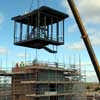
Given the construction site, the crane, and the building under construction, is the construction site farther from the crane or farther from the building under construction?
the crane

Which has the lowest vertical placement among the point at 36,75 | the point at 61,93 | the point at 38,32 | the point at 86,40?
the point at 61,93

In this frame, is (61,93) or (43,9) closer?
(43,9)

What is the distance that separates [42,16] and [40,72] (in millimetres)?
7239

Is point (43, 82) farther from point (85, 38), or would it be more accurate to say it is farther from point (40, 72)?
point (85, 38)

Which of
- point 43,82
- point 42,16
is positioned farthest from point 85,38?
point 42,16

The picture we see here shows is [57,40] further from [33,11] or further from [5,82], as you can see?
[5,82]

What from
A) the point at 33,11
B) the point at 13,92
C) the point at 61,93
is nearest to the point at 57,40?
the point at 33,11

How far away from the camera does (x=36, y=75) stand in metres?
30.4

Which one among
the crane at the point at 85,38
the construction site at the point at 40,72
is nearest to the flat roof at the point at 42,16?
the construction site at the point at 40,72

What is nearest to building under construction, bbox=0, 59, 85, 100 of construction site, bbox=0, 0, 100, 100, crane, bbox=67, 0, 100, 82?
construction site, bbox=0, 0, 100, 100

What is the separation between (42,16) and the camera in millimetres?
32125

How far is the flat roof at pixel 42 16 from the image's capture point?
30.9 metres

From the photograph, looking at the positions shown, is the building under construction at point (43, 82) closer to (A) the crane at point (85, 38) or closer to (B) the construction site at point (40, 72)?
(B) the construction site at point (40, 72)

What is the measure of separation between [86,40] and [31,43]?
16.9 m
